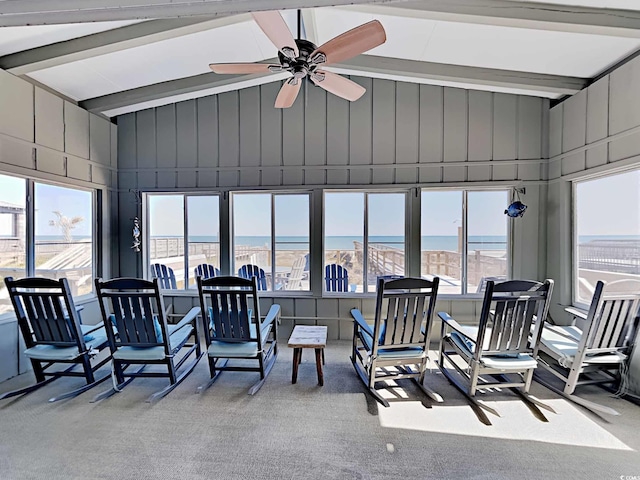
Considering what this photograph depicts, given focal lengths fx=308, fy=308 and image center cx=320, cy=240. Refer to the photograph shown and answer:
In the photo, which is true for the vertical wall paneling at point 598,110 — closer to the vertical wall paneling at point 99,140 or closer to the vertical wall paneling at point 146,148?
the vertical wall paneling at point 146,148

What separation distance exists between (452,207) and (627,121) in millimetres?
1998

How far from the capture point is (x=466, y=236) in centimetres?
454

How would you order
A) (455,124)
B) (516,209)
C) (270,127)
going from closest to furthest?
(516,209), (455,124), (270,127)

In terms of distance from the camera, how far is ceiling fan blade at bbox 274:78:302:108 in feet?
9.38

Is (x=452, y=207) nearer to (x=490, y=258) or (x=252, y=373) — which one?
(x=490, y=258)

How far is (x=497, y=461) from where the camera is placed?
214 centimetres

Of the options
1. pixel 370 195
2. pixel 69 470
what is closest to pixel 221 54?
pixel 370 195

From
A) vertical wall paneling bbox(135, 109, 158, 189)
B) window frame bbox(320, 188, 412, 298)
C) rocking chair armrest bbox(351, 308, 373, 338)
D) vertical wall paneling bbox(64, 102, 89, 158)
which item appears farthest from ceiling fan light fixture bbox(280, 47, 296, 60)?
vertical wall paneling bbox(64, 102, 89, 158)

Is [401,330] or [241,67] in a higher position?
[241,67]

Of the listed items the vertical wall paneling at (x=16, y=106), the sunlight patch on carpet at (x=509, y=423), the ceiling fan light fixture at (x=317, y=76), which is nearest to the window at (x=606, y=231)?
the sunlight patch on carpet at (x=509, y=423)

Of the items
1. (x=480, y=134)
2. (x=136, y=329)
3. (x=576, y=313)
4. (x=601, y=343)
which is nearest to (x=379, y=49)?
(x=480, y=134)

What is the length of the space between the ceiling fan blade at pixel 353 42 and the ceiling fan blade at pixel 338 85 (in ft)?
0.84

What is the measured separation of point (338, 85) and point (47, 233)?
158 inches

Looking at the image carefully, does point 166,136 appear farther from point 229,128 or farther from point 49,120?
point 49,120
